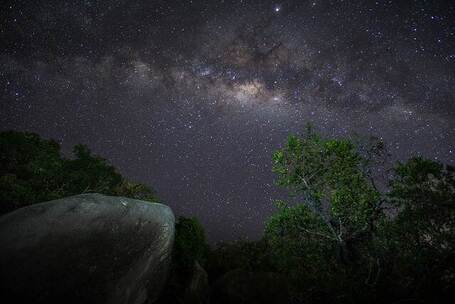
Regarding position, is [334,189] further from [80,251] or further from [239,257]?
[80,251]

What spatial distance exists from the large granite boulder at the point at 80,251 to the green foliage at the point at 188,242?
8.37 ft

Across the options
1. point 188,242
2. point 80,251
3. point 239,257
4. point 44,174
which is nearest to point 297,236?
point 239,257

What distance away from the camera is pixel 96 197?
434 inches

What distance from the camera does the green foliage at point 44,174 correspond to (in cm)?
1784

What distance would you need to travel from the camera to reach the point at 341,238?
15023mm

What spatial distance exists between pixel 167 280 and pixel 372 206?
11.3m

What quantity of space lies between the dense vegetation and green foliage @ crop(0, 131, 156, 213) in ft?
0.64

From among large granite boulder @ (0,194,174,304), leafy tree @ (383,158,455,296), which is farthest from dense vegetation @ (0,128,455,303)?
large granite boulder @ (0,194,174,304)

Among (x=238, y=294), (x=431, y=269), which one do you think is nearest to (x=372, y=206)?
(x=431, y=269)

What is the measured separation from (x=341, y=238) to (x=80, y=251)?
12.7 m

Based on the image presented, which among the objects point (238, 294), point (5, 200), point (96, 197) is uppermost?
point (96, 197)

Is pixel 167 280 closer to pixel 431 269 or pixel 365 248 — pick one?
pixel 365 248

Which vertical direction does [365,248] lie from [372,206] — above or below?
below

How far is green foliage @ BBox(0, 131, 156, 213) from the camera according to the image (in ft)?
58.5
